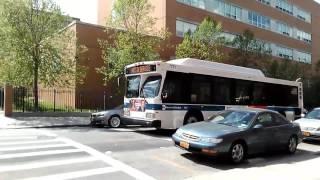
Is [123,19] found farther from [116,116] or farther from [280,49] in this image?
[280,49]

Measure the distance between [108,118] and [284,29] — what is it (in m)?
45.6

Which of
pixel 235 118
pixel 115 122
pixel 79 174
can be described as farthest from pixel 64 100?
pixel 79 174

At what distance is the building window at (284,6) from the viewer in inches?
2361

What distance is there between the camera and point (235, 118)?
1319 centimetres

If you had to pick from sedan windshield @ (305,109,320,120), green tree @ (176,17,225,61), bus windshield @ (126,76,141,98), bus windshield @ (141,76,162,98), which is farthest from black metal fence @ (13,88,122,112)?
sedan windshield @ (305,109,320,120)

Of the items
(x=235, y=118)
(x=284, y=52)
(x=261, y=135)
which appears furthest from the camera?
(x=284, y=52)

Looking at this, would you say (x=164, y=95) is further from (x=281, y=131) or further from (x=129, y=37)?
(x=129, y=37)

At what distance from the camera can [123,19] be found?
30.5 m

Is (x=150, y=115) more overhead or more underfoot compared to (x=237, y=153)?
more overhead

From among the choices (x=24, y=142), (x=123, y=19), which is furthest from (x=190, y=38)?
(x=24, y=142)

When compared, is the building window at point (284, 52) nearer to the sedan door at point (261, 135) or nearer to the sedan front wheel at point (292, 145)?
the sedan front wheel at point (292, 145)

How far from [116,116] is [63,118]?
4647mm

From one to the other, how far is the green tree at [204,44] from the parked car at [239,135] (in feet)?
63.3

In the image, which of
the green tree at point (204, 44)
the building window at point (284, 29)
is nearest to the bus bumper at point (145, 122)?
the green tree at point (204, 44)
